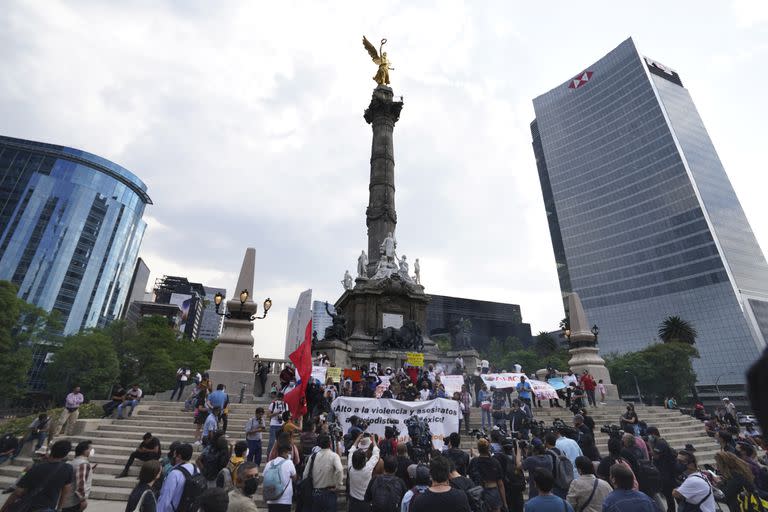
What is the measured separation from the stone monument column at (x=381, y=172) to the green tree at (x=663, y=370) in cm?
4804

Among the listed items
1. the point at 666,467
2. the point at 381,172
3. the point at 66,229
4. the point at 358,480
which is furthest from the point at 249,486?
the point at 66,229

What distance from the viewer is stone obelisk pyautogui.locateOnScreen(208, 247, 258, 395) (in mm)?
17906

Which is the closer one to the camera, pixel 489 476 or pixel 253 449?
pixel 489 476

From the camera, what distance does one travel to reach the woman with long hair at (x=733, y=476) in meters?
4.83

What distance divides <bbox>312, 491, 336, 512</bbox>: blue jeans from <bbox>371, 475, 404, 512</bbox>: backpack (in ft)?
2.94

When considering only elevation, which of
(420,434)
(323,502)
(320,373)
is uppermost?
(320,373)

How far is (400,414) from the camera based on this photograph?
10.1m

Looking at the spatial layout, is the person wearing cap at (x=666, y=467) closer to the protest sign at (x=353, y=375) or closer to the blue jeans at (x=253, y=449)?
the blue jeans at (x=253, y=449)

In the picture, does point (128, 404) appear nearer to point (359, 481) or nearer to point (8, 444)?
point (8, 444)

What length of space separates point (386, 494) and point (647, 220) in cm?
10601

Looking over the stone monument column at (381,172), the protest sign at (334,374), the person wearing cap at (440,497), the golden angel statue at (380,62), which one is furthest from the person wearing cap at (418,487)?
the golden angel statue at (380,62)

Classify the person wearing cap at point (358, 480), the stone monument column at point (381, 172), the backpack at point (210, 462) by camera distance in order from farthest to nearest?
the stone monument column at point (381, 172)
the person wearing cap at point (358, 480)
the backpack at point (210, 462)

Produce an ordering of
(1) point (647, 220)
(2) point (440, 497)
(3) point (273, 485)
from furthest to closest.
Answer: (1) point (647, 220) < (3) point (273, 485) < (2) point (440, 497)

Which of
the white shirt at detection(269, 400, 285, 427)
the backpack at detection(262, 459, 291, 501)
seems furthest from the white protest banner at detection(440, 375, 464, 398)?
the backpack at detection(262, 459, 291, 501)
